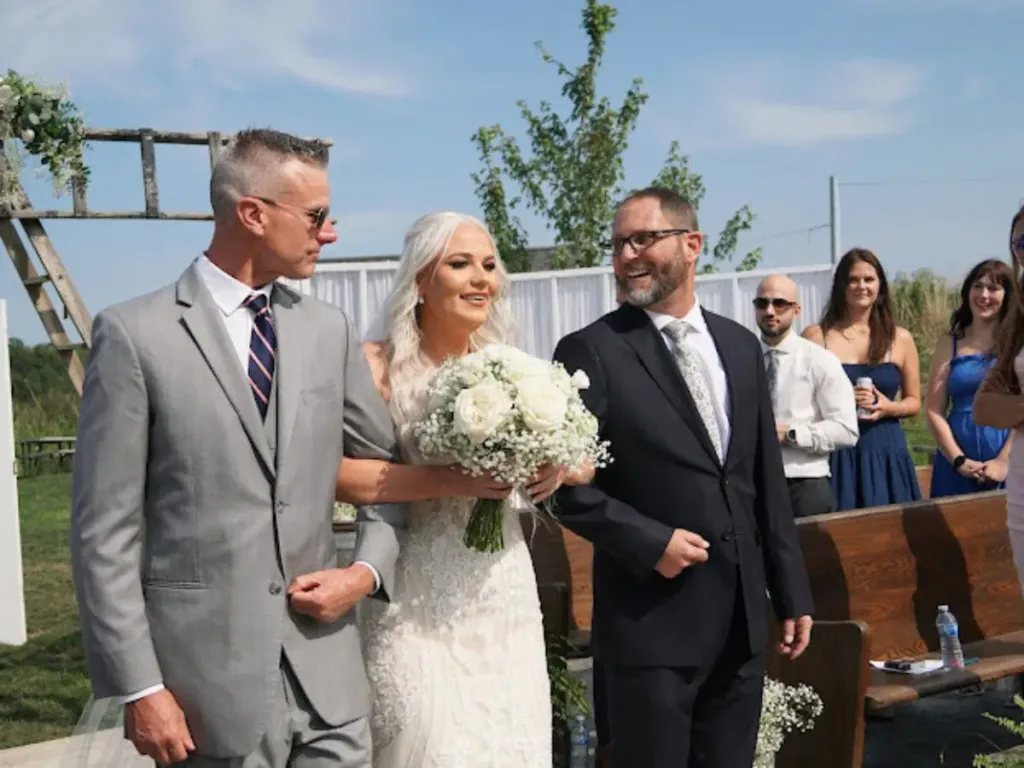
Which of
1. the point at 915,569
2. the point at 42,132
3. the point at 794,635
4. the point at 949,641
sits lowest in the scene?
the point at 949,641

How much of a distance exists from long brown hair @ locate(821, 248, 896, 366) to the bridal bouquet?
169 inches

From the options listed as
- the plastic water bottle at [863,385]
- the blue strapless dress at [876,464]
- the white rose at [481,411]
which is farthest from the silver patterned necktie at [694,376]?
the blue strapless dress at [876,464]

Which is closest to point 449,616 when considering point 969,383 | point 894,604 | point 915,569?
point 894,604

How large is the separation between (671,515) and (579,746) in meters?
2.10

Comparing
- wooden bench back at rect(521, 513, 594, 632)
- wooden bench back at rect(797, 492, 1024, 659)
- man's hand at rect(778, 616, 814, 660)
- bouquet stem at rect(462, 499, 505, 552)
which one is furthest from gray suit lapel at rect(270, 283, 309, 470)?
wooden bench back at rect(797, 492, 1024, 659)

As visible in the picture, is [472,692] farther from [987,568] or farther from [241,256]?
[987,568]

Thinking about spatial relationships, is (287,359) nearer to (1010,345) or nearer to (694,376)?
(694,376)

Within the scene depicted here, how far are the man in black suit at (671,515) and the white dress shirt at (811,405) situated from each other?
2.67 m

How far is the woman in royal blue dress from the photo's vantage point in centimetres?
722

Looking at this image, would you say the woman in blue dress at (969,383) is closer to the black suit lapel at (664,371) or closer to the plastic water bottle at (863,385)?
the plastic water bottle at (863,385)

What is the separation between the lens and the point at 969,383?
748 centimetres

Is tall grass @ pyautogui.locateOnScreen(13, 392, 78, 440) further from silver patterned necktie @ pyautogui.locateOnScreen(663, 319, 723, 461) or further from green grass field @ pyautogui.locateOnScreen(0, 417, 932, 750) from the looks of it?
silver patterned necktie @ pyautogui.locateOnScreen(663, 319, 723, 461)

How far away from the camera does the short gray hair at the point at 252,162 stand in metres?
2.81

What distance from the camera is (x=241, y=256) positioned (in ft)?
9.37
